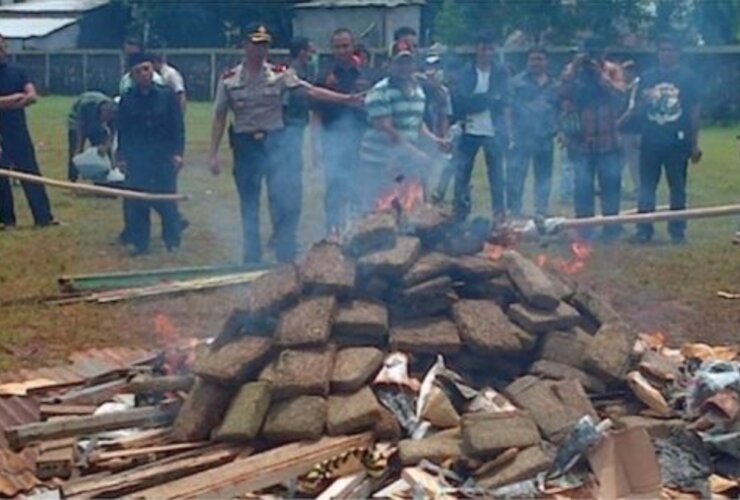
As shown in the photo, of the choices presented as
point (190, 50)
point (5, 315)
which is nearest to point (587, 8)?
point (5, 315)

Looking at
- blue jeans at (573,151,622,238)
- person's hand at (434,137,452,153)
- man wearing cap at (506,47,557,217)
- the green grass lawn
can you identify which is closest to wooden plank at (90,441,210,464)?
the green grass lawn

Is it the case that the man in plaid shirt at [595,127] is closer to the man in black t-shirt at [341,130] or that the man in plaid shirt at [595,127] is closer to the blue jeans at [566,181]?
the blue jeans at [566,181]

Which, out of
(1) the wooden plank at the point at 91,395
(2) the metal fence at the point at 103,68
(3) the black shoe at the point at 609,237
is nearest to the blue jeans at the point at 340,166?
(3) the black shoe at the point at 609,237

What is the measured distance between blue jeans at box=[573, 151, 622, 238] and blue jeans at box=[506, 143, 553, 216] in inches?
22.9

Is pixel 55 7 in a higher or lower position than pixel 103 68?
higher

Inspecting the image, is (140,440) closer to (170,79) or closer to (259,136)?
(259,136)

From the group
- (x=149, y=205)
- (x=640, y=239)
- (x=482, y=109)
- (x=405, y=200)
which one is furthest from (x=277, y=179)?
(x=640, y=239)

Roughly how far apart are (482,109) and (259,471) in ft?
21.5

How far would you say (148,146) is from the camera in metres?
10.6

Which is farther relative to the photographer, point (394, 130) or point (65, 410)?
point (394, 130)

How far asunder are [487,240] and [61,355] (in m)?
2.83

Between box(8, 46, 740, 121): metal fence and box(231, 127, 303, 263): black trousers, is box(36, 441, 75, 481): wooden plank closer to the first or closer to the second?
box(231, 127, 303, 263): black trousers

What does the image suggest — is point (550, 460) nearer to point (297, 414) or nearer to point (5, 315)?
point (297, 414)

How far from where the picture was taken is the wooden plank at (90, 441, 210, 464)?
5.37 metres
